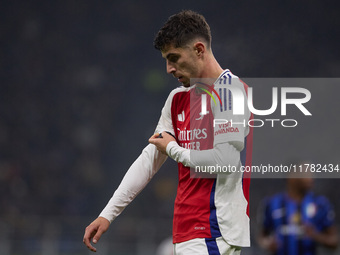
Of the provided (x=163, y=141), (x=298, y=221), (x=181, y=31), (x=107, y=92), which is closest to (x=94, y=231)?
(x=163, y=141)

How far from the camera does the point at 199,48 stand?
100 inches

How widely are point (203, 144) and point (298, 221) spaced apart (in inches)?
101

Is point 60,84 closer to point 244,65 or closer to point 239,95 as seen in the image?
point 244,65

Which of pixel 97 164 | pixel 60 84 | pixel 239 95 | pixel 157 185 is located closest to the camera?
pixel 239 95

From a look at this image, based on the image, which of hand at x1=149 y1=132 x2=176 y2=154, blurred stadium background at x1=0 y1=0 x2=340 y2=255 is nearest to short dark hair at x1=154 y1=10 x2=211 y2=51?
hand at x1=149 y1=132 x2=176 y2=154

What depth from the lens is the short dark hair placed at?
8.28ft

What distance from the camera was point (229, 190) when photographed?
2.39 meters

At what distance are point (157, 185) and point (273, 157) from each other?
2545 millimetres

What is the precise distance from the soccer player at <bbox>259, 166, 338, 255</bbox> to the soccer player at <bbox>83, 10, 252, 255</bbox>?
230cm

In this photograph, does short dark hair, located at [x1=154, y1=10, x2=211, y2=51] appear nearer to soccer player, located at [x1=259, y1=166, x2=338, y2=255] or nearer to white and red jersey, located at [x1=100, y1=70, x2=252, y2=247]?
white and red jersey, located at [x1=100, y1=70, x2=252, y2=247]

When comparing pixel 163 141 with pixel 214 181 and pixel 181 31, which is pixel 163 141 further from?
pixel 181 31

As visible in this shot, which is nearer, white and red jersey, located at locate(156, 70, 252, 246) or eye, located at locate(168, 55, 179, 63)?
white and red jersey, located at locate(156, 70, 252, 246)

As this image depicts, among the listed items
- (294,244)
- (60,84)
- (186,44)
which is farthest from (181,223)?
(60,84)

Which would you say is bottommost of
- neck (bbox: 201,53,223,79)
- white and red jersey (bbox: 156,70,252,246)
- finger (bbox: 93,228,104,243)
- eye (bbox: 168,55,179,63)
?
finger (bbox: 93,228,104,243)
